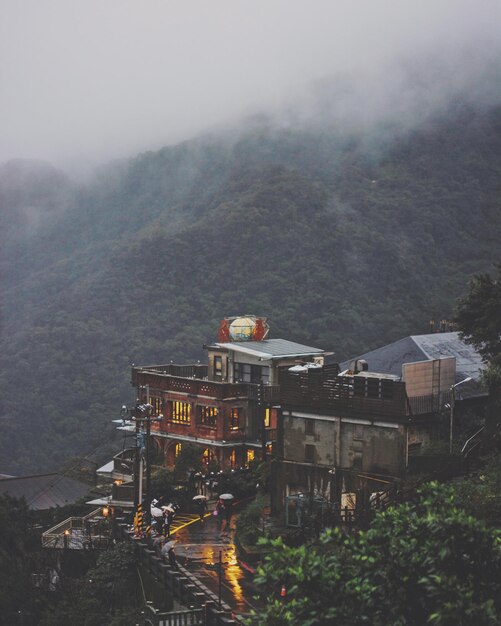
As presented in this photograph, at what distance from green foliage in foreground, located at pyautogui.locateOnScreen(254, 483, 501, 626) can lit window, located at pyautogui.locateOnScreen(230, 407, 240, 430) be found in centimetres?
4025

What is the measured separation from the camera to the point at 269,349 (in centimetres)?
6253

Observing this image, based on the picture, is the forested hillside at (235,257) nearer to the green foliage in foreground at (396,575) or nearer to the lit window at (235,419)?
the lit window at (235,419)

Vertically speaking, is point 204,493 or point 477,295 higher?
point 477,295

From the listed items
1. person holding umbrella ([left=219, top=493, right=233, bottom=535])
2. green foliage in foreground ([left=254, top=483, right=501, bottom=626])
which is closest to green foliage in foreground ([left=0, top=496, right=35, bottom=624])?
person holding umbrella ([left=219, top=493, right=233, bottom=535])

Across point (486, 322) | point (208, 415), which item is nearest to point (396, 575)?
point (486, 322)

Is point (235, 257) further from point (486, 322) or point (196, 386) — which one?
point (486, 322)

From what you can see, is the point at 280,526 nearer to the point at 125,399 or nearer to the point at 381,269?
the point at 125,399

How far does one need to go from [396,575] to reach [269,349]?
142 feet

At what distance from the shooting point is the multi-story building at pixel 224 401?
5997cm

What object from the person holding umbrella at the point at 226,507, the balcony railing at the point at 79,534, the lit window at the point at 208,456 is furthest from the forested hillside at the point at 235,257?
the person holding umbrella at the point at 226,507

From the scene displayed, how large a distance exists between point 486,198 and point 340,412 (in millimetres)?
124359

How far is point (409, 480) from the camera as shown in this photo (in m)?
36.9

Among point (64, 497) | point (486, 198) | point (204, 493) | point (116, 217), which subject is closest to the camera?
point (204, 493)

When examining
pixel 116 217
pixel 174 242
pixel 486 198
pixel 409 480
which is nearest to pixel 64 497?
pixel 409 480
